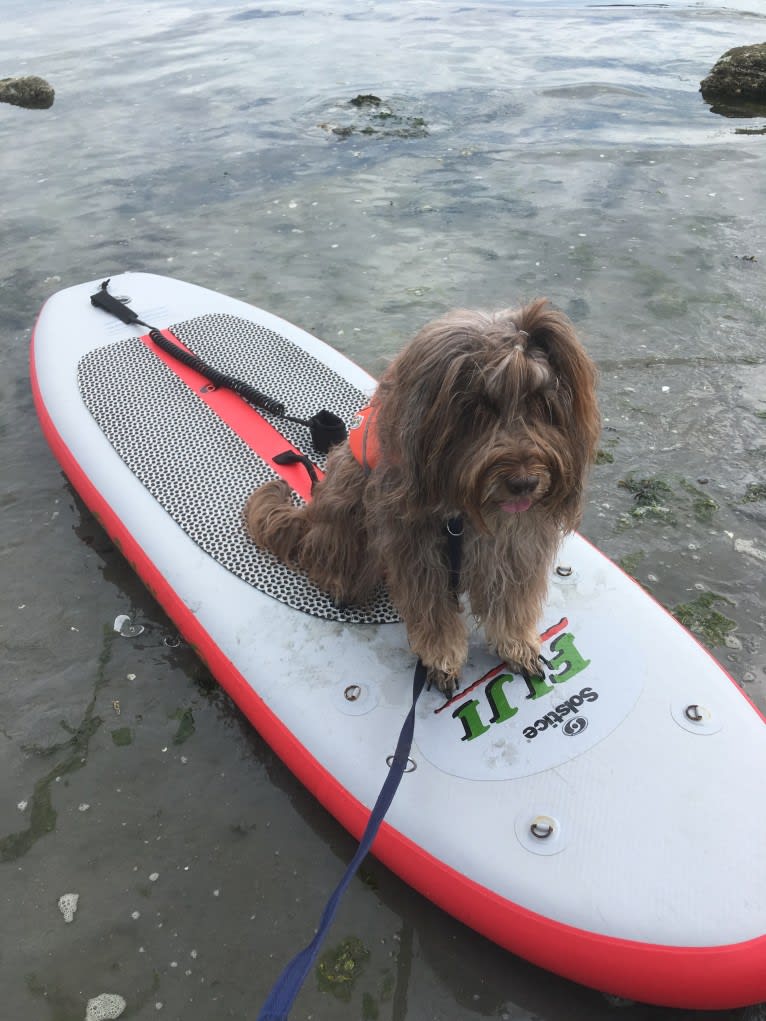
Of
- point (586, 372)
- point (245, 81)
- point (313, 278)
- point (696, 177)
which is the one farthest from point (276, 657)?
point (245, 81)

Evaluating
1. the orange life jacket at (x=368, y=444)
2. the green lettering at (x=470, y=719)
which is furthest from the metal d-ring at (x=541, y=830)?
the orange life jacket at (x=368, y=444)

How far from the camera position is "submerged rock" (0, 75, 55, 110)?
12727mm

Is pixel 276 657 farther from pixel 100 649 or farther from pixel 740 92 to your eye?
pixel 740 92

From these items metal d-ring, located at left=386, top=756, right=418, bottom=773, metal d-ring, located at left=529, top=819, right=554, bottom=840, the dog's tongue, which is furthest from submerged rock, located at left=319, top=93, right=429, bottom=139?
metal d-ring, located at left=529, top=819, right=554, bottom=840

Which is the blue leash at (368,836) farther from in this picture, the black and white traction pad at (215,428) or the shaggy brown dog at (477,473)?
the black and white traction pad at (215,428)

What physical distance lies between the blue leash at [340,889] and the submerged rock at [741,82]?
40.7ft

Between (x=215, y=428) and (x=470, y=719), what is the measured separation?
238 cm

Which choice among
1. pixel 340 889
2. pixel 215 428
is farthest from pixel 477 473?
pixel 215 428

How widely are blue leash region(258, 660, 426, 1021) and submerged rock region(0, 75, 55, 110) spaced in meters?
14.3

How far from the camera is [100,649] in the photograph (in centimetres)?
Result: 393

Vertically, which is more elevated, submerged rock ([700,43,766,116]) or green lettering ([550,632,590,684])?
submerged rock ([700,43,766,116])

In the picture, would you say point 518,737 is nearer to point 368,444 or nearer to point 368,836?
point 368,836

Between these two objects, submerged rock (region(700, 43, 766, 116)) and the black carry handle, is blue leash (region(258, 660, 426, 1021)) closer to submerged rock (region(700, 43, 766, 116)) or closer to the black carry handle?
the black carry handle

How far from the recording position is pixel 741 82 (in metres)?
11.5
